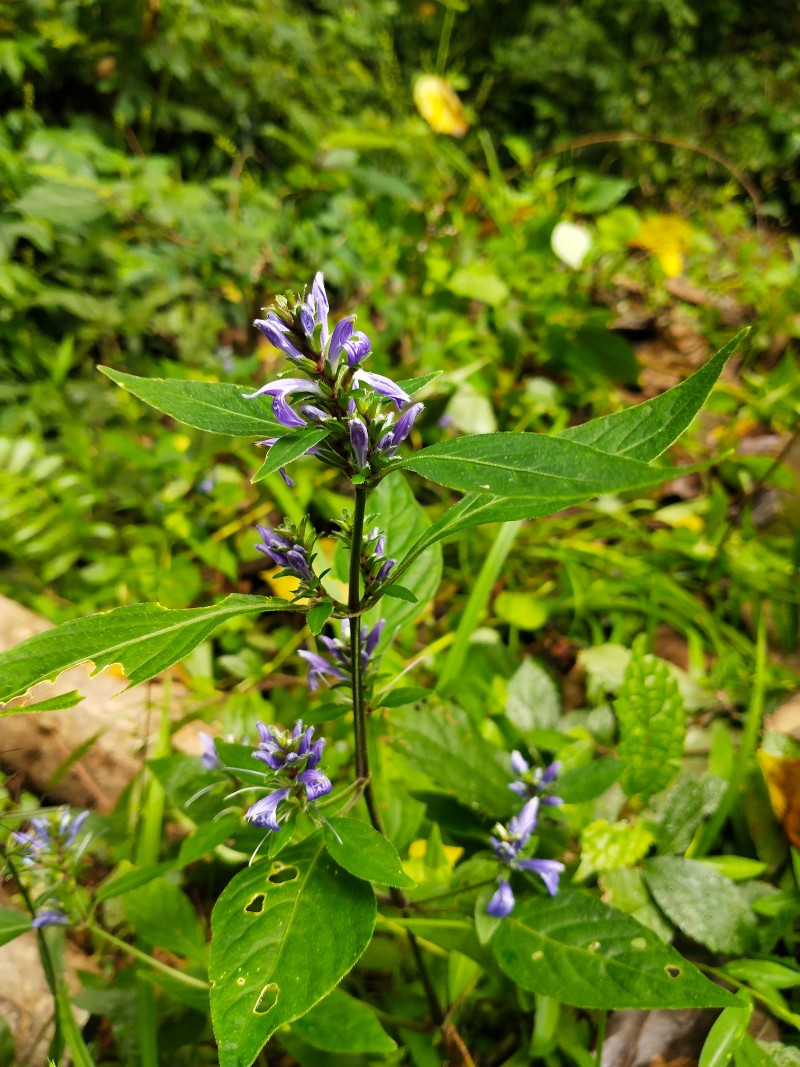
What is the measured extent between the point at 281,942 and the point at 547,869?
460 mm

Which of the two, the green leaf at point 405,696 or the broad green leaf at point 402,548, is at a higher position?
the broad green leaf at point 402,548

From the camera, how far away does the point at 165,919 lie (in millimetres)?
1041

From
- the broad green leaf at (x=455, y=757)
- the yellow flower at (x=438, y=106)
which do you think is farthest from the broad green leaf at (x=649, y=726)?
the yellow flower at (x=438, y=106)

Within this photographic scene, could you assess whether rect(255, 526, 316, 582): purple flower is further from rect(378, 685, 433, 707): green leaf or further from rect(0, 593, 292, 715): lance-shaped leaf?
rect(378, 685, 433, 707): green leaf

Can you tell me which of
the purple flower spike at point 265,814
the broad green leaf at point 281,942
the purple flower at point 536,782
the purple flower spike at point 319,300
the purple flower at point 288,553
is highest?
the purple flower spike at point 319,300

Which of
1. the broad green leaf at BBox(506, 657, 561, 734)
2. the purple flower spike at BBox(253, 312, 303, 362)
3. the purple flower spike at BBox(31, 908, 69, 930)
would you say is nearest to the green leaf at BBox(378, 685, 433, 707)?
the purple flower spike at BBox(253, 312, 303, 362)

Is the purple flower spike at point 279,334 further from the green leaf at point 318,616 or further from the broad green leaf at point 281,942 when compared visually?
the broad green leaf at point 281,942

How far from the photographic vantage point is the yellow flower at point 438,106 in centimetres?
295

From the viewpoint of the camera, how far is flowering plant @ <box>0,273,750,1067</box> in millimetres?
552

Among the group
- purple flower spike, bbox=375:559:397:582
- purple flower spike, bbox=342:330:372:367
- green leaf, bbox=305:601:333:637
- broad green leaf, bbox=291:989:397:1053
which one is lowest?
broad green leaf, bbox=291:989:397:1053

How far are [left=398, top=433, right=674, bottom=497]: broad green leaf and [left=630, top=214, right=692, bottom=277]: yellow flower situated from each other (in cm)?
297

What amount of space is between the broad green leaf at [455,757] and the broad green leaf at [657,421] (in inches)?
26.3

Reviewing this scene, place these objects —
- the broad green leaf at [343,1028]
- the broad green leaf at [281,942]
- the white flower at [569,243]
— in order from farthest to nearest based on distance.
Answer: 1. the white flower at [569,243]
2. the broad green leaf at [343,1028]
3. the broad green leaf at [281,942]

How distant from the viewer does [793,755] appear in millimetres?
1298
